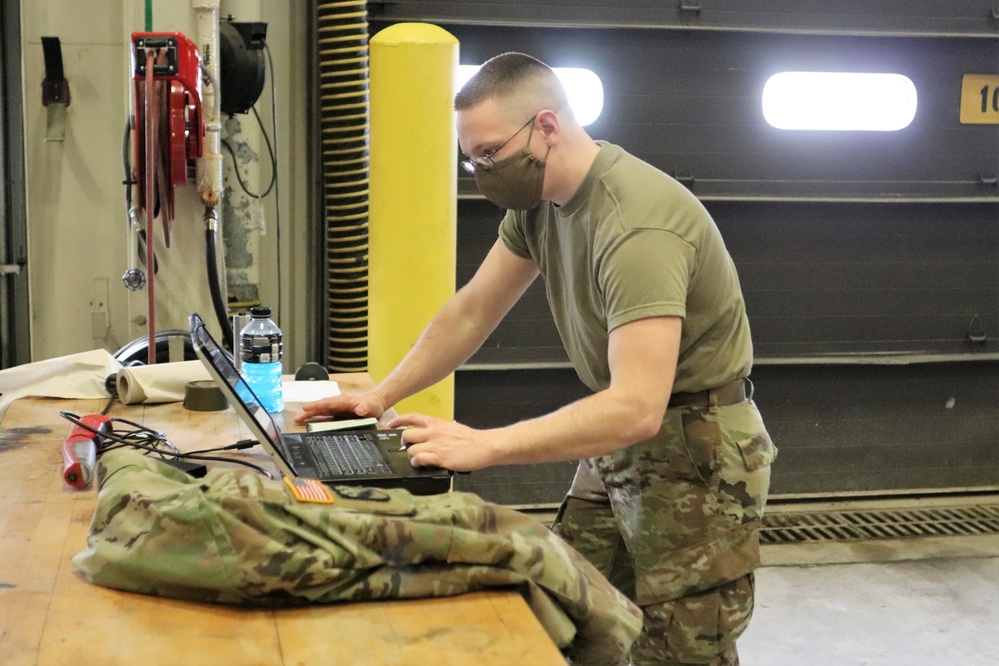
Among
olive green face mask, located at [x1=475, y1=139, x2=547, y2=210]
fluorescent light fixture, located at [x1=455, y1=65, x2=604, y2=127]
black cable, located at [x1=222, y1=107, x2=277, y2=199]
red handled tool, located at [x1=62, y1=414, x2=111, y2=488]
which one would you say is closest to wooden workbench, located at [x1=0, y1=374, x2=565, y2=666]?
red handled tool, located at [x1=62, y1=414, x2=111, y2=488]

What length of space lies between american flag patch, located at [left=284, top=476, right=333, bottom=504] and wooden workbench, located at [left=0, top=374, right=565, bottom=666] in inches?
5.3

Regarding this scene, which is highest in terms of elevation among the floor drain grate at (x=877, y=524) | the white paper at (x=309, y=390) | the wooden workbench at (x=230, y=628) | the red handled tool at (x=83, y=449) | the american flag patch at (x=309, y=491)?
the american flag patch at (x=309, y=491)

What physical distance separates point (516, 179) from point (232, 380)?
0.66 meters

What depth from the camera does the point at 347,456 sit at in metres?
1.76

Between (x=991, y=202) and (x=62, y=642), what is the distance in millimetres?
4389

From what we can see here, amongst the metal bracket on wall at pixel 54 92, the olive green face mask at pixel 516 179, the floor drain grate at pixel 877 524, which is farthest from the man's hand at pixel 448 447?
the floor drain grate at pixel 877 524

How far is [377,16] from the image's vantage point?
13.0ft

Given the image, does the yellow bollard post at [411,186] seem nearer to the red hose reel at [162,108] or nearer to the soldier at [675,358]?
the red hose reel at [162,108]

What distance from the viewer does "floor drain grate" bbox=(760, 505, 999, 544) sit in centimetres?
427

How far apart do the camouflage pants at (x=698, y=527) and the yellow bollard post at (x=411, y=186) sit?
1419 millimetres

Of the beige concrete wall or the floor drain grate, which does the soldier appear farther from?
the floor drain grate

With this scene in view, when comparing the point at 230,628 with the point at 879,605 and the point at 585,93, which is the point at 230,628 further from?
the point at 585,93

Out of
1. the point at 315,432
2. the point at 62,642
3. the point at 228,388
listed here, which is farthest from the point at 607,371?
the point at 62,642

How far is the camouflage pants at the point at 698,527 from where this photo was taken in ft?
6.36
